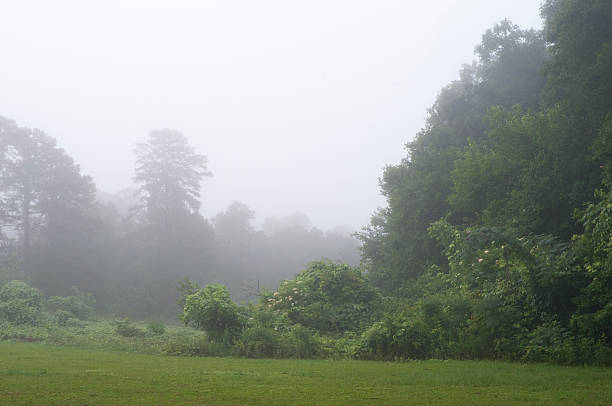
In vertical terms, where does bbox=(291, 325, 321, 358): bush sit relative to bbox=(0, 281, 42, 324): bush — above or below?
below

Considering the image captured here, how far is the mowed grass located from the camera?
618cm

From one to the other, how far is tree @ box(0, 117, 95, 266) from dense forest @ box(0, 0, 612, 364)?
11cm

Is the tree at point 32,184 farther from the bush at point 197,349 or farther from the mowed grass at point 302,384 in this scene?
the mowed grass at point 302,384

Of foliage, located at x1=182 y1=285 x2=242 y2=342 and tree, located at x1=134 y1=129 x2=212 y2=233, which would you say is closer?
foliage, located at x1=182 y1=285 x2=242 y2=342

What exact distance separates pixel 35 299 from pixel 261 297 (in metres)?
13.4

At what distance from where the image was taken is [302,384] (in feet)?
24.8

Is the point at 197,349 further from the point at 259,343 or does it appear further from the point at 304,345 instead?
the point at 304,345

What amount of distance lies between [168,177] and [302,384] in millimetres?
46413

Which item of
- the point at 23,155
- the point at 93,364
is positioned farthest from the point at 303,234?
the point at 93,364

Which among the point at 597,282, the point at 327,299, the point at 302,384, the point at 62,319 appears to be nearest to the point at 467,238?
the point at 597,282

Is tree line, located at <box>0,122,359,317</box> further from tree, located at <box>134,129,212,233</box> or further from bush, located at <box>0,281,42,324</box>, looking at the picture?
bush, located at <box>0,281,42,324</box>

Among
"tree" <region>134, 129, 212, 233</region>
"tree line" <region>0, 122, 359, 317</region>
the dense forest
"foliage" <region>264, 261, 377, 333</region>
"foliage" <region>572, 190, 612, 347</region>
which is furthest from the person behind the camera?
"tree" <region>134, 129, 212, 233</region>

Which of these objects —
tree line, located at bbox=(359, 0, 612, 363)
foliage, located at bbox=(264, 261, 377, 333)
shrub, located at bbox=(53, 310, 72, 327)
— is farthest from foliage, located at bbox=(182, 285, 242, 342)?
shrub, located at bbox=(53, 310, 72, 327)

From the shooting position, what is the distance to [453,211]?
70.3 feet
